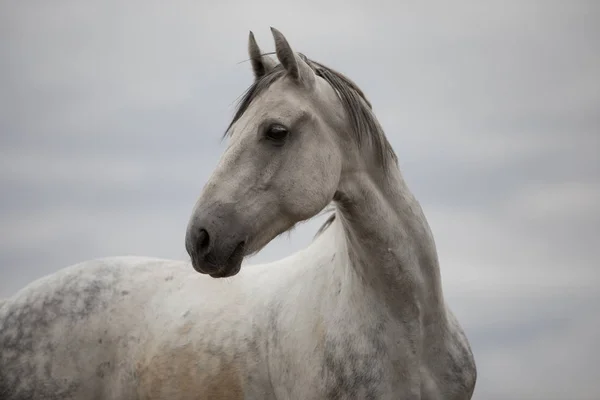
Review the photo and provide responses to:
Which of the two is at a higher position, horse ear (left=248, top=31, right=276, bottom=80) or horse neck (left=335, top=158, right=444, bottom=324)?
horse ear (left=248, top=31, right=276, bottom=80)

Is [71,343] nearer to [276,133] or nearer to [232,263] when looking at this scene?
[232,263]

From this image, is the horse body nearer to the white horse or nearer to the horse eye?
the white horse

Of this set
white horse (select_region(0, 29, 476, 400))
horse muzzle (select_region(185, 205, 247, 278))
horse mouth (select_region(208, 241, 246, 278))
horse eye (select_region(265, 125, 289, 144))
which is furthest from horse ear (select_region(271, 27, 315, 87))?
horse mouth (select_region(208, 241, 246, 278))

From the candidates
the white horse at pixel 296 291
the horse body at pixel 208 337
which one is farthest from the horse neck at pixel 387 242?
the horse body at pixel 208 337

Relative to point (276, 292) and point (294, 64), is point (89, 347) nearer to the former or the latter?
point (276, 292)

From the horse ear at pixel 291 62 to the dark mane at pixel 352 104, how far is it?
0.33 feet

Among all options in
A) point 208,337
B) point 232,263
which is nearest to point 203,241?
point 232,263

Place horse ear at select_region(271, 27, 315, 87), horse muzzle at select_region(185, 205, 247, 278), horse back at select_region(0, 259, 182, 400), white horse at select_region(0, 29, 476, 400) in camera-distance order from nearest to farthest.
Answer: horse muzzle at select_region(185, 205, 247, 278), white horse at select_region(0, 29, 476, 400), horse ear at select_region(271, 27, 315, 87), horse back at select_region(0, 259, 182, 400)

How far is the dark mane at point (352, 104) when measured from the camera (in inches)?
226

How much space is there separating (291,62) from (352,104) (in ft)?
1.67

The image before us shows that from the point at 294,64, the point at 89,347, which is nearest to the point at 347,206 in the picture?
the point at 294,64

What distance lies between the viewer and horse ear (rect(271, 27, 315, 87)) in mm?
5566

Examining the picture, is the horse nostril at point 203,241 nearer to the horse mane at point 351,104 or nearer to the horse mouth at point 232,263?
the horse mouth at point 232,263

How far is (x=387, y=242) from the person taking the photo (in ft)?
19.1
